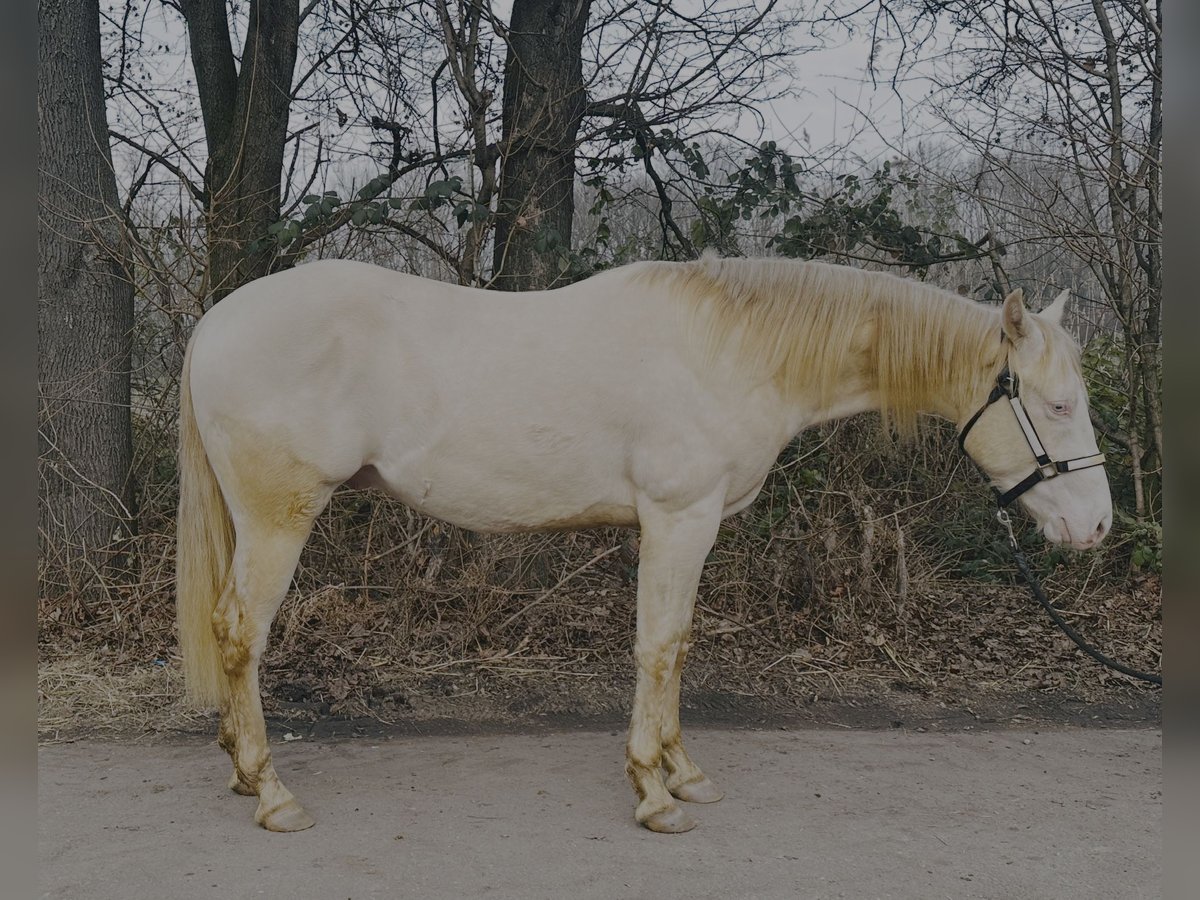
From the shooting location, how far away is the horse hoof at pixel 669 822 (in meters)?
3.09

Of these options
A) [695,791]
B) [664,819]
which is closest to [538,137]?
[695,791]

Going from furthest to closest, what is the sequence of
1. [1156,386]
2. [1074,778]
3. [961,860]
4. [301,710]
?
1. [1156,386]
2. [301,710]
3. [1074,778]
4. [961,860]

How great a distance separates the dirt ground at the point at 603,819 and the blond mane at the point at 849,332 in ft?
4.75

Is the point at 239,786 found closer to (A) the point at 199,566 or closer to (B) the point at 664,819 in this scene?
(A) the point at 199,566

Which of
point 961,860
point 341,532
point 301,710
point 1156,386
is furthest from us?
point 1156,386

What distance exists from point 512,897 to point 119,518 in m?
4.04

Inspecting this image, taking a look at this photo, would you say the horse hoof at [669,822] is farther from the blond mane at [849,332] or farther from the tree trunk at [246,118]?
the tree trunk at [246,118]

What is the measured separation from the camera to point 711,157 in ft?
20.1

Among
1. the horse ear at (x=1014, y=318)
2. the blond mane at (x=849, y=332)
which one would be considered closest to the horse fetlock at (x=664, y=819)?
the blond mane at (x=849, y=332)

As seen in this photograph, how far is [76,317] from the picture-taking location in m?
5.48

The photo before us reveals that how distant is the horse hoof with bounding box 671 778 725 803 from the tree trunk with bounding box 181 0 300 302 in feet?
12.7

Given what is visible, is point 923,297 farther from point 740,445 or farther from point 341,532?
point 341,532

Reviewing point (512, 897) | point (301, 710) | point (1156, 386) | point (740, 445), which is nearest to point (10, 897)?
point (512, 897)

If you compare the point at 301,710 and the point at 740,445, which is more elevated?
the point at 740,445
